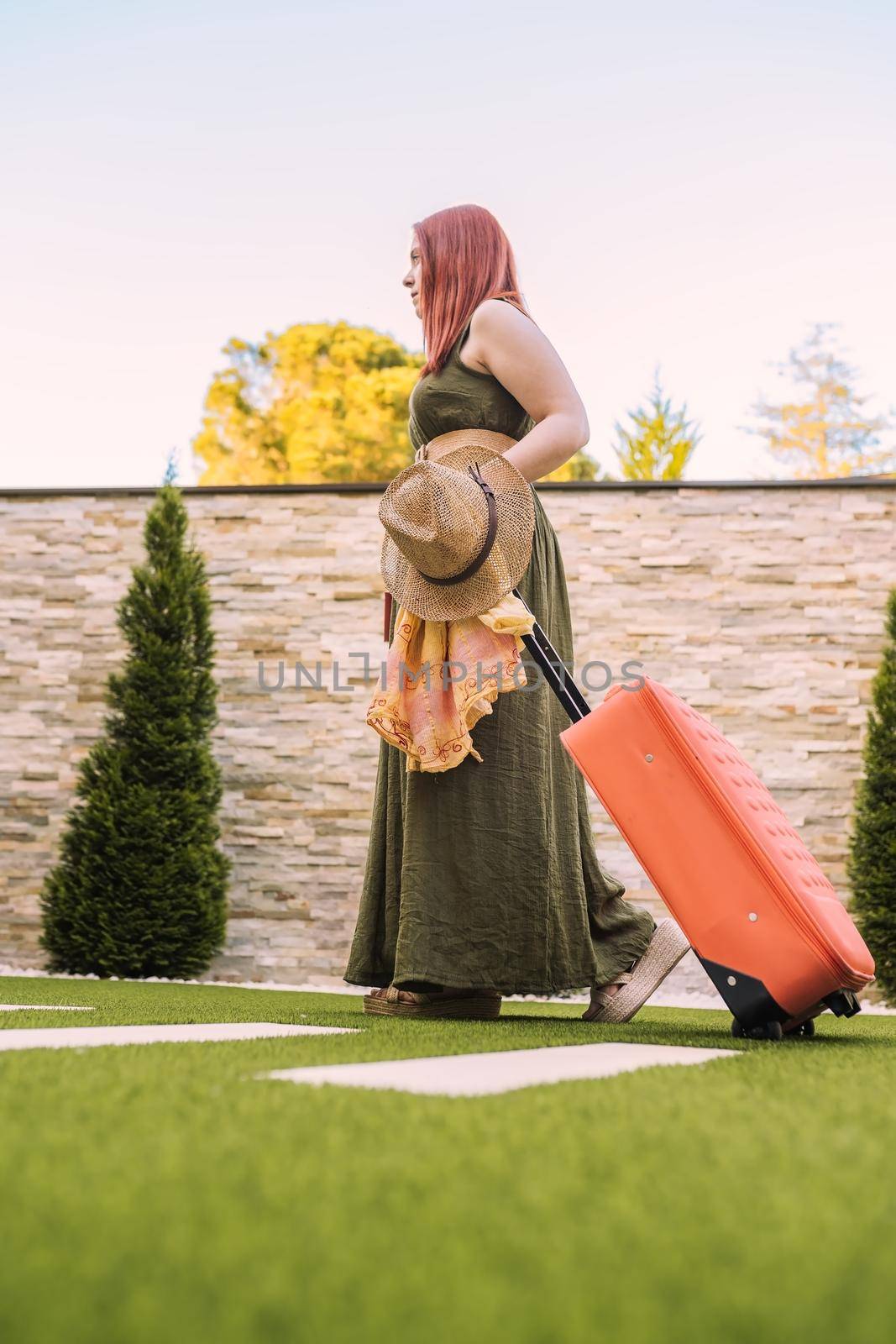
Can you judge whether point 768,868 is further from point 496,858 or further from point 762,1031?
point 496,858

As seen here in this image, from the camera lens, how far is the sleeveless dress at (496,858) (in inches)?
94.5

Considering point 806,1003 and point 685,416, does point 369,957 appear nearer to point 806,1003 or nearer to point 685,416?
point 806,1003

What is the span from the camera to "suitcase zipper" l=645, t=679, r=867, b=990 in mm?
1906

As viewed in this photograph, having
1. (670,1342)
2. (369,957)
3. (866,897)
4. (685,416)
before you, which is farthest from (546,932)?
(685,416)

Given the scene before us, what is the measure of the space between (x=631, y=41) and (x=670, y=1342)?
19841mm

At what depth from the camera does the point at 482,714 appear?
2.42 meters

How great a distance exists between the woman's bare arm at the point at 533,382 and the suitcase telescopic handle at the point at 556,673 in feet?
1.14

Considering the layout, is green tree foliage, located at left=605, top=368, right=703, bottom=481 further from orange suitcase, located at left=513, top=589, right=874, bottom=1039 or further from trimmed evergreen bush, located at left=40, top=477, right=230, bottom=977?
orange suitcase, located at left=513, top=589, right=874, bottom=1039

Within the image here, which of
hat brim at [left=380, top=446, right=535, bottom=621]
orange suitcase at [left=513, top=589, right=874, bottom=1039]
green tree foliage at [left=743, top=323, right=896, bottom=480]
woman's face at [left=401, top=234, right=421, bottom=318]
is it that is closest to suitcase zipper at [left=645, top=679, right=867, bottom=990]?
orange suitcase at [left=513, top=589, right=874, bottom=1039]

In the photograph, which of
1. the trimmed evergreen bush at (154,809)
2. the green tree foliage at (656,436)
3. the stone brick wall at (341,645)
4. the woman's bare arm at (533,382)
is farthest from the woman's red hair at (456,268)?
the green tree foliage at (656,436)

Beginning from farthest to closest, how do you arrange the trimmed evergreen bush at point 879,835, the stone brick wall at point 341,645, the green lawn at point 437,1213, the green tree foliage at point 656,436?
the green tree foliage at point 656,436, the stone brick wall at point 341,645, the trimmed evergreen bush at point 879,835, the green lawn at point 437,1213

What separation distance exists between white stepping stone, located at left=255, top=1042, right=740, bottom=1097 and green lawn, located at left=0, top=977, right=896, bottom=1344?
6cm

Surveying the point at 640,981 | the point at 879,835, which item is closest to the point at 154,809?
the point at 879,835

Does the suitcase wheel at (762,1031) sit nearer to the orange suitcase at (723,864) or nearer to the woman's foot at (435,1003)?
the orange suitcase at (723,864)
